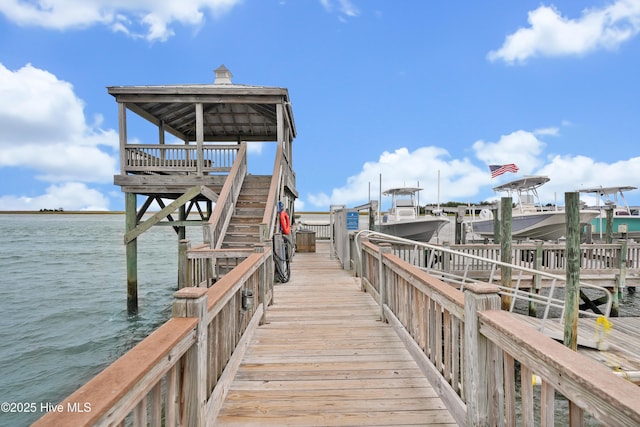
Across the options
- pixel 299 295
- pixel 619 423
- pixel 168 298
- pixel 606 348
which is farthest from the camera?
pixel 168 298

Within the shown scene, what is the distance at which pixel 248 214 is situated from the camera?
943 centimetres

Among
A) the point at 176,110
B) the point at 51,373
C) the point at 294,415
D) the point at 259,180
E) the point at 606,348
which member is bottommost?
the point at 51,373

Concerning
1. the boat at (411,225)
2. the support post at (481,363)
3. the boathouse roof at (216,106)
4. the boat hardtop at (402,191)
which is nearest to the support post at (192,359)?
the support post at (481,363)

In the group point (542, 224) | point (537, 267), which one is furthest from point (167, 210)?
point (542, 224)

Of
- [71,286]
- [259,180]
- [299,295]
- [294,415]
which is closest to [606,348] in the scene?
[299,295]

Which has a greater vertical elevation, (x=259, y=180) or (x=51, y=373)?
(x=259, y=180)

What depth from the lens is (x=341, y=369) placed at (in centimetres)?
333

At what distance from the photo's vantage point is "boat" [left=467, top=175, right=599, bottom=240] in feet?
48.9

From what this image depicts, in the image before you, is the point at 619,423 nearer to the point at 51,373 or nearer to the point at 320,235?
the point at 51,373

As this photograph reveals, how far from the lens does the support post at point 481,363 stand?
203cm

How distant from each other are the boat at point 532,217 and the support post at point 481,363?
14.7 metres

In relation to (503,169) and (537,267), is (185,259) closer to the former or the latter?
(537,267)

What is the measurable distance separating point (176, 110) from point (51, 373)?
28.8 feet

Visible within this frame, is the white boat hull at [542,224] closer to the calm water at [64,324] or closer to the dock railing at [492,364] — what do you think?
the calm water at [64,324]
